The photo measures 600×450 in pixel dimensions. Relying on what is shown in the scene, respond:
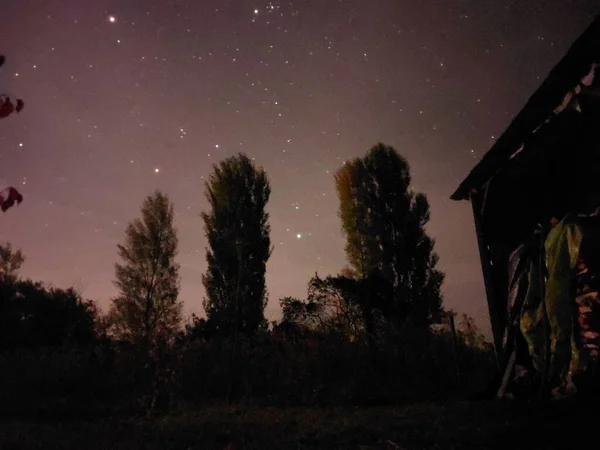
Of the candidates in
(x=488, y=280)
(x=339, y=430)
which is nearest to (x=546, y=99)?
(x=488, y=280)

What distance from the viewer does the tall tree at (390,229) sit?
21.3 m

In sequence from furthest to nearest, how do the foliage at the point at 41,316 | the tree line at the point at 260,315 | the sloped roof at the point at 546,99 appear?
the foliage at the point at 41,316 < the tree line at the point at 260,315 < the sloped roof at the point at 546,99

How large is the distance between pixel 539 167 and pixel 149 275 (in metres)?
25.3

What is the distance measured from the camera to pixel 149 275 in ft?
88.9

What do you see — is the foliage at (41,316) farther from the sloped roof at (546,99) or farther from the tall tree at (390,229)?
the sloped roof at (546,99)

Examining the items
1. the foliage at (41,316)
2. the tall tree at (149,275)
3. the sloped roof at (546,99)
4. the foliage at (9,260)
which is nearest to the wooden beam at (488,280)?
the sloped roof at (546,99)

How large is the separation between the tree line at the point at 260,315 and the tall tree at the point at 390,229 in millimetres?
63

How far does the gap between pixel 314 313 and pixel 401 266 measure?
7.65m

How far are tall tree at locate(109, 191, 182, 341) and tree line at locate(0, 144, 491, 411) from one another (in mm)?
68

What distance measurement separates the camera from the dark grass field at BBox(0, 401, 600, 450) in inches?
152

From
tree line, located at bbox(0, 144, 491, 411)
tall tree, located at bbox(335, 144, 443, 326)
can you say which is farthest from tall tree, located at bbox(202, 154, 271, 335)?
tall tree, located at bbox(335, 144, 443, 326)

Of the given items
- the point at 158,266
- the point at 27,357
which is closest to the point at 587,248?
the point at 27,357

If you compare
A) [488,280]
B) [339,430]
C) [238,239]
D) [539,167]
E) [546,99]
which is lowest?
[339,430]

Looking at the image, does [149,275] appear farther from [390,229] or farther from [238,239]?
[390,229]
